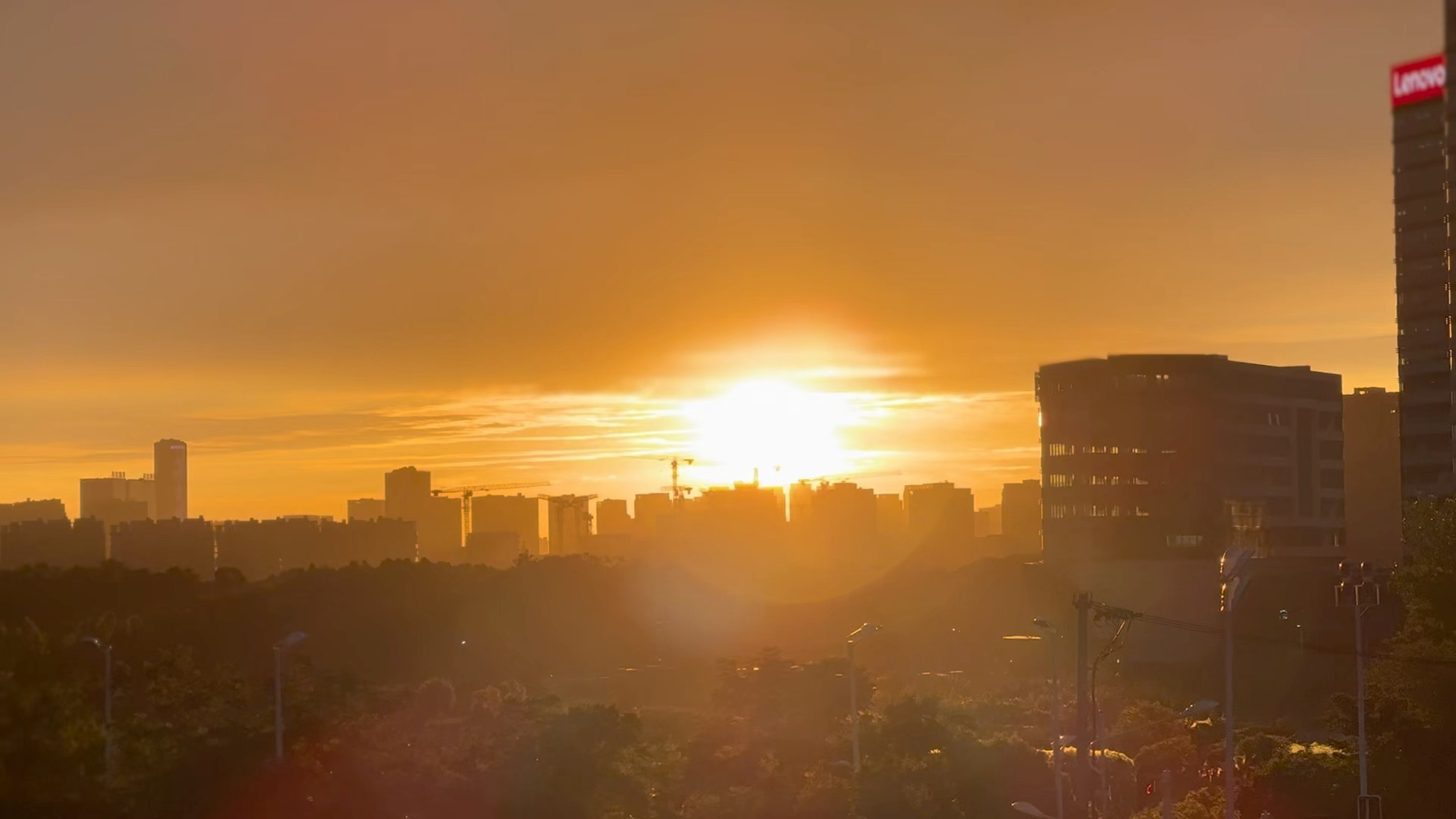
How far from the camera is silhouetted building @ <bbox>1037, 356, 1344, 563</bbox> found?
160750mm

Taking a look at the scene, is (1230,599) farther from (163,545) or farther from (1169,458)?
(163,545)

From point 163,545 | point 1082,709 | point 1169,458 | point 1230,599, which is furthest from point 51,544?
point 1230,599

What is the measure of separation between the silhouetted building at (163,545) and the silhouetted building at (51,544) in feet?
28.3

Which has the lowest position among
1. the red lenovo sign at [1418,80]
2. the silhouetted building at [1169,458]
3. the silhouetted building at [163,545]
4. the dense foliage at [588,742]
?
the dense foliage at [588,742]

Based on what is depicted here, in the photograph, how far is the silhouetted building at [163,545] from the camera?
17788 centimetres

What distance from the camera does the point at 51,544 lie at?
15475cm

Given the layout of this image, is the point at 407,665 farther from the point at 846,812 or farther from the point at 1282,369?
the point at 1282,369

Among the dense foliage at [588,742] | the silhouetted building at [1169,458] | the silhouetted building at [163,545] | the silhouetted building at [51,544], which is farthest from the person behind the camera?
the silhouetted building at [163,545]

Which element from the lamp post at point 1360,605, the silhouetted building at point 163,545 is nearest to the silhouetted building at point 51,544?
the silhouetted building at point 163,545

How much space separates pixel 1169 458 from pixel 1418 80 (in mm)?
44297

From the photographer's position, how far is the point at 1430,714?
70.3m

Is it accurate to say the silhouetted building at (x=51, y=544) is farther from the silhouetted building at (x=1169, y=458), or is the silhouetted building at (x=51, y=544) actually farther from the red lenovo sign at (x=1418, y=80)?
the red lenovo sign at (x=1418, y=80)

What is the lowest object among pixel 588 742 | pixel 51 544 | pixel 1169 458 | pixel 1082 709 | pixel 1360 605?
pixel 588 742

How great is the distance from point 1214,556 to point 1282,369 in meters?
26.6
